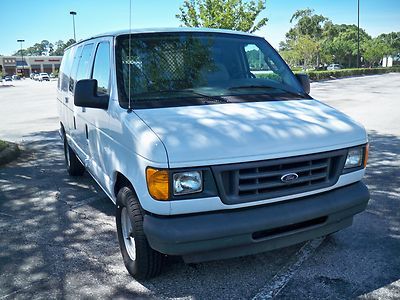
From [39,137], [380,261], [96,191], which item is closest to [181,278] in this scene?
[380,261]

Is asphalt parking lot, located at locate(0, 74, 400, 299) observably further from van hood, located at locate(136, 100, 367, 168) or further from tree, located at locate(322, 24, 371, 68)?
tree, located at locate(322, 24, 371, 68)

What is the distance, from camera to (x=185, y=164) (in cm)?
266

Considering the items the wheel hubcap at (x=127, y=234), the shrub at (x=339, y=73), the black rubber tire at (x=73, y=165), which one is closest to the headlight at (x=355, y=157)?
the wheel hubcap at (x=127, y=234)

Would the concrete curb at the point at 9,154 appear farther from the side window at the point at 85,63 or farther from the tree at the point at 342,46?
the tree at the point at 342,46

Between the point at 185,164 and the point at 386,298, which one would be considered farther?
the point at 386,298

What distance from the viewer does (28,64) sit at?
Answer: 409 ft

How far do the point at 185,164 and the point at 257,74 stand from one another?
77.9 inches

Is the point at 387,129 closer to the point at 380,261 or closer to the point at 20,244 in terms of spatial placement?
the point at 380,261

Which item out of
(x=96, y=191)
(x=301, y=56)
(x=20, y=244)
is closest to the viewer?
(x=20, y=244)

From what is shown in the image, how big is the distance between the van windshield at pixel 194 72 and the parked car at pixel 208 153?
0.01 metres

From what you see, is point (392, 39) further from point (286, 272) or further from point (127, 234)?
point (127, 234)

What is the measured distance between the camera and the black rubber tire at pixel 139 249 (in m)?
3.01

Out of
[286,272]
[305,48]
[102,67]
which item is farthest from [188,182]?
[305,48]

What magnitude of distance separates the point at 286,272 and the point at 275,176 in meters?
0.97
